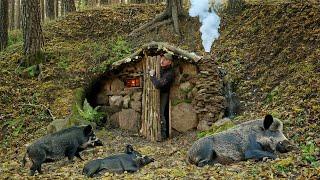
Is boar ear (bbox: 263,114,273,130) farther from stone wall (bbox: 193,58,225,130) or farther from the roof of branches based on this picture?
the roof of branches

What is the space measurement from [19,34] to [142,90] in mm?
10447

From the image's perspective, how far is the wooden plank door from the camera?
13617 mm

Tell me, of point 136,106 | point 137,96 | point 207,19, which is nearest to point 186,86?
point 137,96

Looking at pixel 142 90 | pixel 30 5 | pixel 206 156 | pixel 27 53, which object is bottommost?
pixel 206 156

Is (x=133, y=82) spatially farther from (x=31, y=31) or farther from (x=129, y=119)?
(x=31, y=31)

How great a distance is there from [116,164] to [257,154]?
2.77 meters

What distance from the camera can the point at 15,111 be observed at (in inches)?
530

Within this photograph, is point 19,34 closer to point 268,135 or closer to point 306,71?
point 306,71

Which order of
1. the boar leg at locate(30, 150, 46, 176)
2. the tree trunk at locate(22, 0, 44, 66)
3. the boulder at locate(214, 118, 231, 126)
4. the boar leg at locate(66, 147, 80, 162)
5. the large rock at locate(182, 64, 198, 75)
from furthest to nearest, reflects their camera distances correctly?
the tree trunk at locate(22, 0, 44, 66) < the large rock at locate(182, 64, 198, 75) < the boulder at locate(214, 118, 231, 126) < the boar leg at locate(66, 147, 80, 162) < the boar leg at locate(30, 150, 46, 176)

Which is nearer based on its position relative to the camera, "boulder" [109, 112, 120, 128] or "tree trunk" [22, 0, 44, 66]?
"boulder" [109, 112, 120, 128]

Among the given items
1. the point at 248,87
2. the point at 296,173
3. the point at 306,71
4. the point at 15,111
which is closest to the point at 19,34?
the point at 15,111

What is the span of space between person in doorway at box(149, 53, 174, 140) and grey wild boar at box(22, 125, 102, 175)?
11.7ft

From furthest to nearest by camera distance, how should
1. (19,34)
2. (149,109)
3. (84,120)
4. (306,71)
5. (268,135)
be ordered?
(19,34)
(149,109)
(84,120)
(306,71)
(268,135)

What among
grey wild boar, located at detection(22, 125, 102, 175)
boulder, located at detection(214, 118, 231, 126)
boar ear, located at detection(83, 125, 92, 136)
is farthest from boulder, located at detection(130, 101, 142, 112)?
boar ear, located at detection(83, 125, 92, 136)
